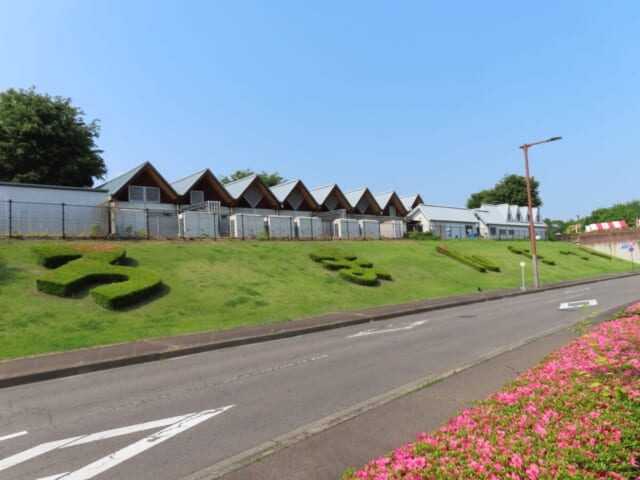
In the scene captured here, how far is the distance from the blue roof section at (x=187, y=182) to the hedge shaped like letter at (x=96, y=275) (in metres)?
17.7

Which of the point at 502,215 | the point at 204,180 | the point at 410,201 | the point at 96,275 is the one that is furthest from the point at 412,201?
the point at 96,275

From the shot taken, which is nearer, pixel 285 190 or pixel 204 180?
pixel 204 180

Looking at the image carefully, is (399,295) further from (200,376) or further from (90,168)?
(90,168)

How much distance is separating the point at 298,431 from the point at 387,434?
45.8 inches

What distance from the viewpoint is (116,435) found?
555 centimetres

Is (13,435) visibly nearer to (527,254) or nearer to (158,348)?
(158,348)

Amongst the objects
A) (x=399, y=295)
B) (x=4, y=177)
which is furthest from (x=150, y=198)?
(x=399, y=295)

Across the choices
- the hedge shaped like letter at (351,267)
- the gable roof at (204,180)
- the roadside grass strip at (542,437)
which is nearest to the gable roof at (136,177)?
the gable roof at (204,180)

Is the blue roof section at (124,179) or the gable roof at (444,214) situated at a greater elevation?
the blue roof section at (124,179)

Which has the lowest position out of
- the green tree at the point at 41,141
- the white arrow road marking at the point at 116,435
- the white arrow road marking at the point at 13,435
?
the white arrow road marking at the point at 13,435

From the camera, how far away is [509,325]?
535 inches

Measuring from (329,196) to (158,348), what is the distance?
122ft

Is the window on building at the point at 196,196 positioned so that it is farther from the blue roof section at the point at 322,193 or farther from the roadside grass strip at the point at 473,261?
the roadside grass strip at the point at 473,261

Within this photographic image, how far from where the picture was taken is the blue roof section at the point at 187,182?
35909 millimetres
